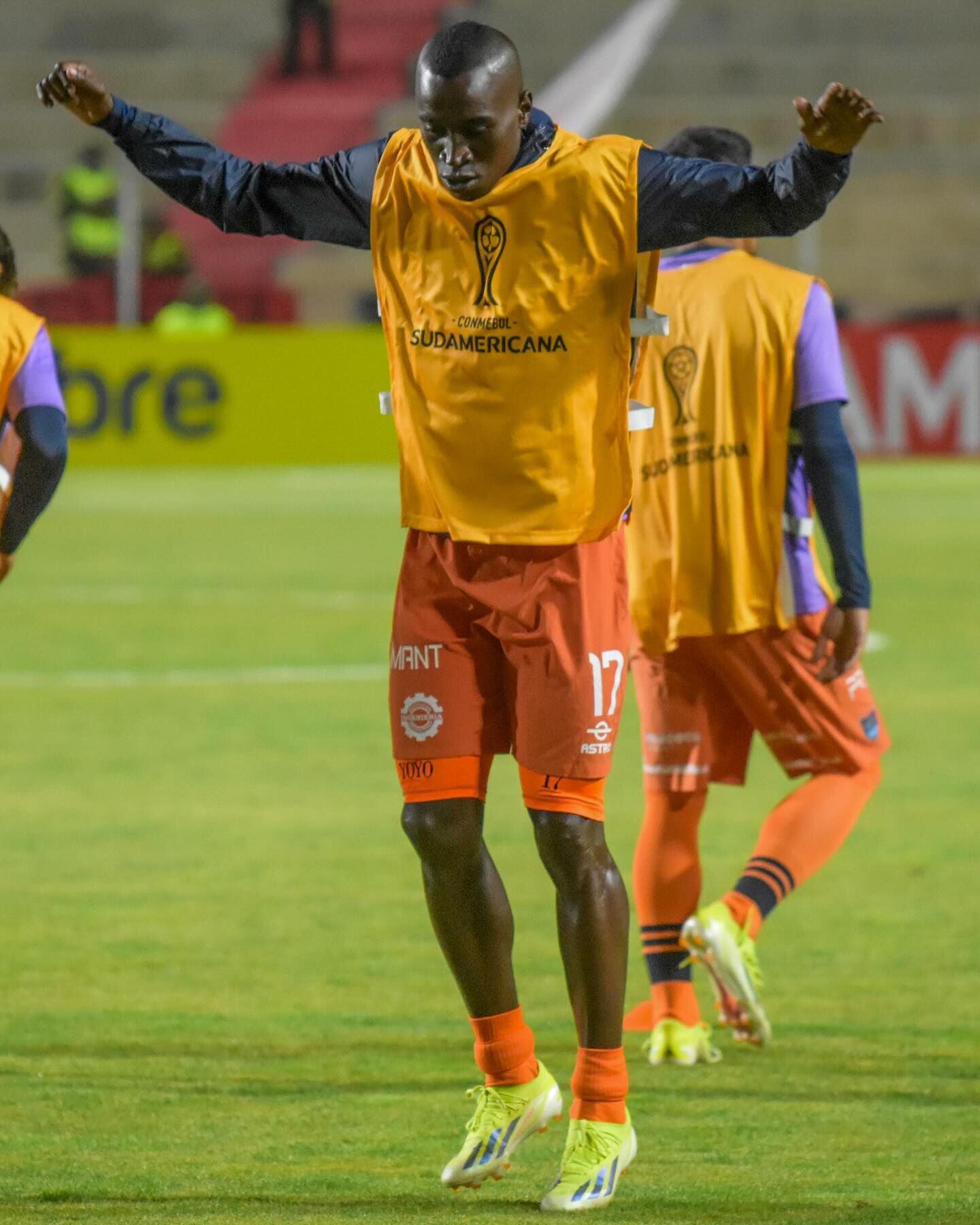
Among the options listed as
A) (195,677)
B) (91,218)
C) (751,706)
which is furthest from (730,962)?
(91,218)

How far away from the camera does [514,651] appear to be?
4.74 metres

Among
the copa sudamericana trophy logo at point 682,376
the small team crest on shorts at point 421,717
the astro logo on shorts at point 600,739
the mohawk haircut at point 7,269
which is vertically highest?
the mohawk haircut at point 7,269

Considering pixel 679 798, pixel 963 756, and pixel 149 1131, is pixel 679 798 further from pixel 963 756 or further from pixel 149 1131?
pixel 963 756

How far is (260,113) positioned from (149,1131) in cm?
3237

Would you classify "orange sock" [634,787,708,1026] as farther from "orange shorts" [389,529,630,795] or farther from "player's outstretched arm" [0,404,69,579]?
"player's outstretched arm" [0,404,69,579]

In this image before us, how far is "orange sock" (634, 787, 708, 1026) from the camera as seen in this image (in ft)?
20.0

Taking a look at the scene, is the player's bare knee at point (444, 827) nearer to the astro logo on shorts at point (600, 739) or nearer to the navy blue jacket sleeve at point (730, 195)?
the astro logo on shorts at point (600, 739)

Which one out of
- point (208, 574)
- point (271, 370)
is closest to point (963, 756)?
point (208, 574)

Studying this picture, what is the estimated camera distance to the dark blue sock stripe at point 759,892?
6086mm

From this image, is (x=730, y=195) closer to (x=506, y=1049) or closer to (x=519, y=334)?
(x=519, y=334)

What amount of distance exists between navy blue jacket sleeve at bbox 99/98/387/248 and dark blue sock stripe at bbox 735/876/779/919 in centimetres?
204

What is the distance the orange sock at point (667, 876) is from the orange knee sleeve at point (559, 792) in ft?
4.68

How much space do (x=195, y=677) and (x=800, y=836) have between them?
6549 millimetres

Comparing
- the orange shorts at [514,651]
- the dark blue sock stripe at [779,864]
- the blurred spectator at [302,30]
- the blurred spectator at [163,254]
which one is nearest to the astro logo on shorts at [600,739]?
the orange shorts at [514,651]
